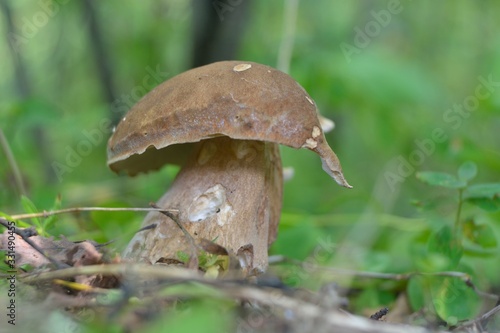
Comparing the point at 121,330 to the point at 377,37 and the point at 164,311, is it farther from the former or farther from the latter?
the point at 377,37

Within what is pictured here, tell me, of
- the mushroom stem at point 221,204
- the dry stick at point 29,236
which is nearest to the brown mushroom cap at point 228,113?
the mushroom stem at point 221,204

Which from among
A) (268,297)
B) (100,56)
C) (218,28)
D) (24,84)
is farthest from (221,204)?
(24,84)

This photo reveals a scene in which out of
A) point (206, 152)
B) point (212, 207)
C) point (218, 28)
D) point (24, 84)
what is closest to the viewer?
point (212, 207)

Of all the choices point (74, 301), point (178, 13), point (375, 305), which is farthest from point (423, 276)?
point (178, 13)

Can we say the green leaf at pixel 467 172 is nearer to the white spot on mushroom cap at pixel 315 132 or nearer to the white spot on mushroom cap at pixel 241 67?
the white spot on mushroom cap at pixel 315 132

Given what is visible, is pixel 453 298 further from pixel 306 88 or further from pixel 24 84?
pixel 24 84
